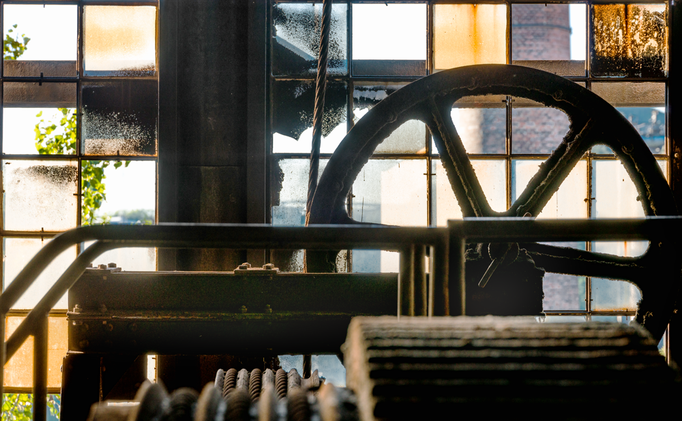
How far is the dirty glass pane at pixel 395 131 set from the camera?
2793mm

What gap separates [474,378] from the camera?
25.2 inches

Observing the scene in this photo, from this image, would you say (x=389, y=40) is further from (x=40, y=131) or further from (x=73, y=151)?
(x=40, y=131)

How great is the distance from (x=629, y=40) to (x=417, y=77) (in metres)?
1.38

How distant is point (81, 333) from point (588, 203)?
278 cm

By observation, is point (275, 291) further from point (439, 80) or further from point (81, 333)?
point (439, 80)

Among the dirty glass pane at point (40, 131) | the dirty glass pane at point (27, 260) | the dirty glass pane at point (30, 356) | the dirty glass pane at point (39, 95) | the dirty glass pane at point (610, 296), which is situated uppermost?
the dirty glass pane at point (39, 95)

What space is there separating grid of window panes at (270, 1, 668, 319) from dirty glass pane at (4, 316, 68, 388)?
1.52 m

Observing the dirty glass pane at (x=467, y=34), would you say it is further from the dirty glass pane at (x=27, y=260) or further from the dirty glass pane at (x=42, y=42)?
the dirty glass pane at (x=27, y=260)

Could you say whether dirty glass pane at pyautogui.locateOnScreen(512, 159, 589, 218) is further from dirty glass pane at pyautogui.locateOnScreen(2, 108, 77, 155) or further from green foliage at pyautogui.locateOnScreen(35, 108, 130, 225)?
dirty glass pane at pyautogui.locateOnScreen(2, 108, 77, 155)

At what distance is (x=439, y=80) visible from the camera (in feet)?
5.80

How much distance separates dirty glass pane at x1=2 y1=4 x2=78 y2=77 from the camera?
2.81 meters

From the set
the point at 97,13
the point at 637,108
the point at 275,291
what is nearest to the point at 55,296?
the point at 275,291

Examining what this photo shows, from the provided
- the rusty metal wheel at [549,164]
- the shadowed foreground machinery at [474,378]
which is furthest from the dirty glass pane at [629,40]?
the shadowed foreground machinery at [474,378]

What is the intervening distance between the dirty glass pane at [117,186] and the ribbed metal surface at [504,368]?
2.44 meters
